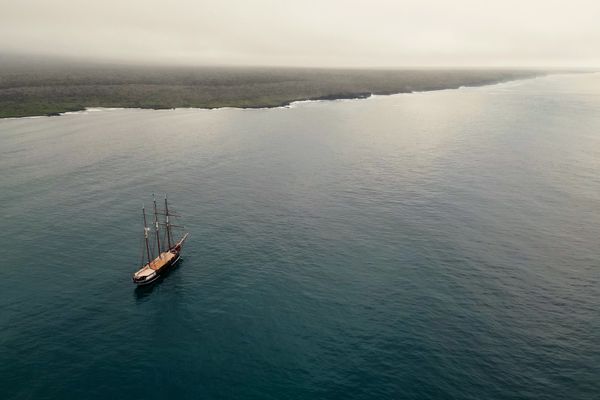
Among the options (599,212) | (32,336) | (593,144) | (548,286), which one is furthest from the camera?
(593,144)

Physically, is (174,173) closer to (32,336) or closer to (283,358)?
(32,336)

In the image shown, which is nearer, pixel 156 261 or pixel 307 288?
pixel 307 288

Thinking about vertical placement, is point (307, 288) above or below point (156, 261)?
below

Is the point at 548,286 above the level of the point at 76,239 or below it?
below

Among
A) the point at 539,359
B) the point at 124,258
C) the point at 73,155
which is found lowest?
the point at 539,359

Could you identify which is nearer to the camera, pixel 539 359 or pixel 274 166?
pixel 539 359

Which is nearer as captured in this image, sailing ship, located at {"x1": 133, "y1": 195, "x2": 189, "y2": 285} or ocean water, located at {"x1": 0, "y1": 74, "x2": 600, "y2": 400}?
ocean water, located at {"x1": 0, "y1": 74, "x2": 600, "y2": 400}

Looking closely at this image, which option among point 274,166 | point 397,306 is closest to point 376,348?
point 397,306

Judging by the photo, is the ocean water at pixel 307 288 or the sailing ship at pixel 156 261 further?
the sailing ship at pixel 156 261
